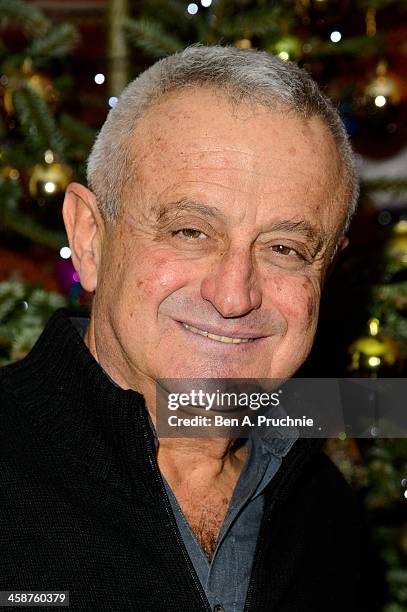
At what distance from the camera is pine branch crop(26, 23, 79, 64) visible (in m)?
1.77

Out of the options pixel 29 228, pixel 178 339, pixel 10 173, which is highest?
pixel 10 173

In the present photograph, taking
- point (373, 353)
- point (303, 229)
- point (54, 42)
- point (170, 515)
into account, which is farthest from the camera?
point (54, 42)

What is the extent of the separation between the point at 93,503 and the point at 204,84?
626mm

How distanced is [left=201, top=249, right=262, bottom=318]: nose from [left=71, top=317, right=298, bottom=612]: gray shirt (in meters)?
0.23

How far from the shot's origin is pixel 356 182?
1.33 meters

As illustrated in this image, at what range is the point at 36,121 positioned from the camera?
172 centimetres

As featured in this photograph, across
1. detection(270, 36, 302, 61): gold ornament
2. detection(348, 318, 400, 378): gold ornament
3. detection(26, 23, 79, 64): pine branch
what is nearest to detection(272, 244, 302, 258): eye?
detection(348, 318, 400, 378): gold ornament

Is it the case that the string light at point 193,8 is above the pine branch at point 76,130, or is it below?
above

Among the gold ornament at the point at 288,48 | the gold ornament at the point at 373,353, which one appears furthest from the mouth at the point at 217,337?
the gold ornament at the point at 288,48

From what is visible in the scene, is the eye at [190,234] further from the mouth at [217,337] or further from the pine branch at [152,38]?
the pine branch at [152,38]

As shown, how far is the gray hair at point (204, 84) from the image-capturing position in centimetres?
118

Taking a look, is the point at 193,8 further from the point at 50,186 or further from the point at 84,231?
the point at 84,231

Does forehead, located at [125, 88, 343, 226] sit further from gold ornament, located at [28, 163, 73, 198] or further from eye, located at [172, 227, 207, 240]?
gold ornament, located at [28, 163, 73, 198]

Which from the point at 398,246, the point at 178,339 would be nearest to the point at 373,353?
the point at 398,246
